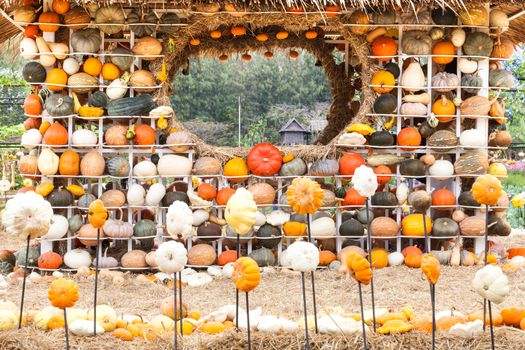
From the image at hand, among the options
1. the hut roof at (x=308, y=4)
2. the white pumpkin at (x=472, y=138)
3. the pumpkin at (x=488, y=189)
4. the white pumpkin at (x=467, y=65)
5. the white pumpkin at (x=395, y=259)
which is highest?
the hut roof at (x=308, y=4)

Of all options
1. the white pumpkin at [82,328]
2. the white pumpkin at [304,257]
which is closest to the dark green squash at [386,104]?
the white pumpkin at [304,257]

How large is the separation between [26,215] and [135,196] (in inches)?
145

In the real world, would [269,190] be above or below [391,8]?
below

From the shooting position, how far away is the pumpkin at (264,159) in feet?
23.9

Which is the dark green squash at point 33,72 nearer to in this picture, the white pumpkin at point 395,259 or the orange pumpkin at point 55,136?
the orange pumpkin at point 55,136

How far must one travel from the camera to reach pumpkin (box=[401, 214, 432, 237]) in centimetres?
733

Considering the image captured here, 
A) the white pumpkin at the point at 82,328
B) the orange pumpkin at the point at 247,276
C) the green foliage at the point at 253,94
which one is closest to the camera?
the orange pumpkin at the point at 247,276

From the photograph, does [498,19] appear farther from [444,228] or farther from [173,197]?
[173,197]

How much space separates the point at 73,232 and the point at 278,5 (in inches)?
121

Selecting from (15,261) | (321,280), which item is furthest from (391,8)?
(15,261)

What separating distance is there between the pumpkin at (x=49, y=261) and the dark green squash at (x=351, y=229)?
114 inches

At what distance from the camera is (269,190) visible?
7312 mm

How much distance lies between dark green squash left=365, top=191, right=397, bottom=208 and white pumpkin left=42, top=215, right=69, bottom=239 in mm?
3155

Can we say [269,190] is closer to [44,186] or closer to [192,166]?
[192,166]
